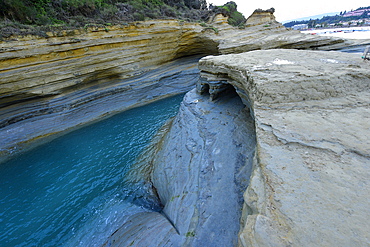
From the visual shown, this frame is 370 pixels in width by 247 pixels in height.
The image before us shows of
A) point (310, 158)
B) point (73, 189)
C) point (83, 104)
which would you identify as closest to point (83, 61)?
point (83, 104)

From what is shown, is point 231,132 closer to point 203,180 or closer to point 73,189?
point 203,180

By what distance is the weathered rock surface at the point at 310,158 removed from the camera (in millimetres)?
1443

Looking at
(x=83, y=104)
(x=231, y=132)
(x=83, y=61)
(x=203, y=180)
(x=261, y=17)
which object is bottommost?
(x=203, y=180)

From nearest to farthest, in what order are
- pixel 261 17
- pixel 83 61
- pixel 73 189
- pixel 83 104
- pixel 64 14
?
pixel 73 189, pixel 83 61, pixel 83 104, pixel 64 14, pixel 261 17

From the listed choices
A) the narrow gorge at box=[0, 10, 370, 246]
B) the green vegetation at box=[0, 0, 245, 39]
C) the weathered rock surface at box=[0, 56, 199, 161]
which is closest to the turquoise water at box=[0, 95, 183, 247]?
the narrow gorge at box=[0, 10, 370, 246]

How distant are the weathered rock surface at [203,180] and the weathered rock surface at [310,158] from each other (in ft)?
3.52

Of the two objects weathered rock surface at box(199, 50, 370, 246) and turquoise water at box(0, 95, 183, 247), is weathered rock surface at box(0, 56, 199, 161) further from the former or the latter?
weathered rock surface at box(199, 50, 370, 246)

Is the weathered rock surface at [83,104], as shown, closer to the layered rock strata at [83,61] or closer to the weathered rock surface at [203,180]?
the layered rock strata at [83,61]

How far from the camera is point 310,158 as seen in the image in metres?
2.09

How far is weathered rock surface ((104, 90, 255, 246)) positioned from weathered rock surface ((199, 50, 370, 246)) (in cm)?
107

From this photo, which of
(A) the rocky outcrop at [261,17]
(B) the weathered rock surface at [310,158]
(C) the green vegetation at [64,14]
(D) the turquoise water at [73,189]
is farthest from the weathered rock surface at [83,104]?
(B) the weathered rock surface at [310,158]

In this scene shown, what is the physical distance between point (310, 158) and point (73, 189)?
20.3 feet

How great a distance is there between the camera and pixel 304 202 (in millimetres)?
1645

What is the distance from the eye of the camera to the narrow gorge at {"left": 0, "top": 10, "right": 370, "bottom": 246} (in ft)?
5.37
